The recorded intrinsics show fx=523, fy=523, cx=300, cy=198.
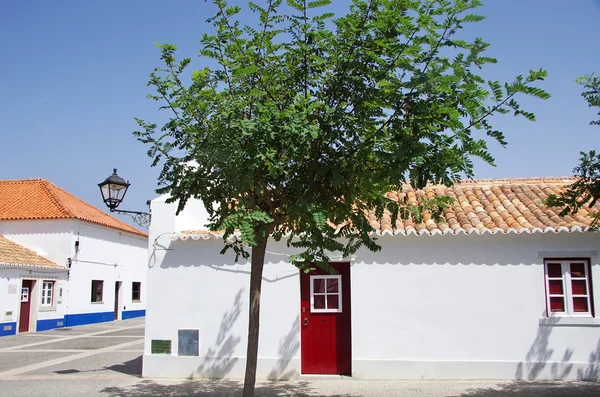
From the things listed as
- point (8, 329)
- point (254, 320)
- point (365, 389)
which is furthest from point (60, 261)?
point (254, 320)

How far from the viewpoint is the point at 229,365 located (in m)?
9.70

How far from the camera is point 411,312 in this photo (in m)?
9.62

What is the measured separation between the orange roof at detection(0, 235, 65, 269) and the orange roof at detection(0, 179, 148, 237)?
4.77 feet

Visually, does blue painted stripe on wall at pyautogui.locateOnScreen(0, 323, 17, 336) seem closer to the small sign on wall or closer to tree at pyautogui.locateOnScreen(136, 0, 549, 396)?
the small sign on wall

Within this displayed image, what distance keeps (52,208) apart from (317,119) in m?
21.5

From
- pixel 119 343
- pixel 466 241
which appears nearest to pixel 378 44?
pixel 466 241

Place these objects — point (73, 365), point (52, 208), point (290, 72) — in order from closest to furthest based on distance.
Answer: point (290, 72) → point (73, 365) → point (52, 208)

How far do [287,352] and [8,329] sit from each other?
14.9 metres

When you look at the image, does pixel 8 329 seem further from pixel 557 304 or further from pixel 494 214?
pixel 557 304

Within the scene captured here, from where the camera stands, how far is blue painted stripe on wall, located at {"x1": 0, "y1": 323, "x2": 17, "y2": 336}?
64.0ft

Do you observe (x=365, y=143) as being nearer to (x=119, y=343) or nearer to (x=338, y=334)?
(x=338, y=334)

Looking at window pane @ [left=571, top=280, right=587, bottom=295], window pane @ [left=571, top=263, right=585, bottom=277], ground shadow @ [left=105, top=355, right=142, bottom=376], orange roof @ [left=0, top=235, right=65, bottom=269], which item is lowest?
ground shadow @ [left=105, top=355, right=142, bottom=376]

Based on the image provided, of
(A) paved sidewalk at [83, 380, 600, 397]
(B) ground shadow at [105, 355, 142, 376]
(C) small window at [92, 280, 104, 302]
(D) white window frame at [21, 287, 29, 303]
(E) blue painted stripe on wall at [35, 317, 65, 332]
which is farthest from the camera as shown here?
(C) small window at [92, 280, 104, 302]

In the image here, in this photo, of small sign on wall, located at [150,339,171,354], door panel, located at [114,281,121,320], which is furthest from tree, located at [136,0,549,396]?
door panel, located at [114,281,121,320]
